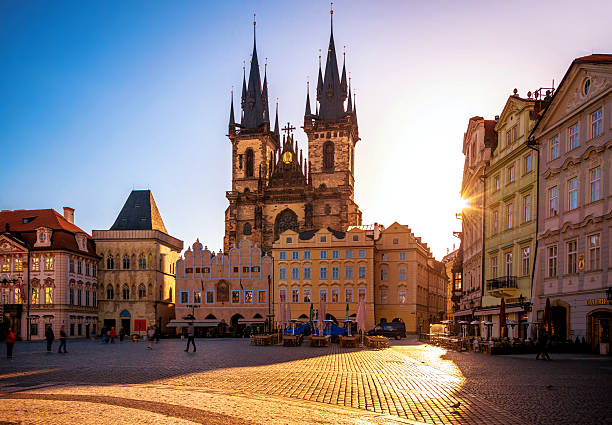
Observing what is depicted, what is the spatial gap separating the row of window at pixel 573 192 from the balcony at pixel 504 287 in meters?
5.40

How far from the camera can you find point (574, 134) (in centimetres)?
3086

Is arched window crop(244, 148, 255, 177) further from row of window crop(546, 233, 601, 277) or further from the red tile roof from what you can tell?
row of window crop(546, 233, 601, 277)

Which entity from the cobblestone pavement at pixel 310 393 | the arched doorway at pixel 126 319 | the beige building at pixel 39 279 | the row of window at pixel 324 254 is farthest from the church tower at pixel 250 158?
the cobblestone pavement at pixel 310 393

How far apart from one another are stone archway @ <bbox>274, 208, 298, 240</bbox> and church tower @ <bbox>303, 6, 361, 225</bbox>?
455 centimetres

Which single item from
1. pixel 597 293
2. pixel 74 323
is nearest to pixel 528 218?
pixel 597 293

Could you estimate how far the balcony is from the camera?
36.5 m

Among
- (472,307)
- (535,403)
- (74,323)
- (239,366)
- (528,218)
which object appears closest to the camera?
(535,403)

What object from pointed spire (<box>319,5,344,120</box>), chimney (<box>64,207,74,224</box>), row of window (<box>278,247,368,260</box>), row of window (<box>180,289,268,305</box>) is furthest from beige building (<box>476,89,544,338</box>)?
pointed spire (<box>319,5,344,120</box>)

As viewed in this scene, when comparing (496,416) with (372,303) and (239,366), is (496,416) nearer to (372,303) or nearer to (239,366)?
(239,366)

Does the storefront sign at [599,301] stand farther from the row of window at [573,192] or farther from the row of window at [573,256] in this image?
the row of window at [573,192]

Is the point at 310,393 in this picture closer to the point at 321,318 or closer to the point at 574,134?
the point at 574,134

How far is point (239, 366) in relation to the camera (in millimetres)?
22500

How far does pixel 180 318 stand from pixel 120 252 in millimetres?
11060

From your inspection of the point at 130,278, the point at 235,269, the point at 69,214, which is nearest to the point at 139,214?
the point at 69,214
